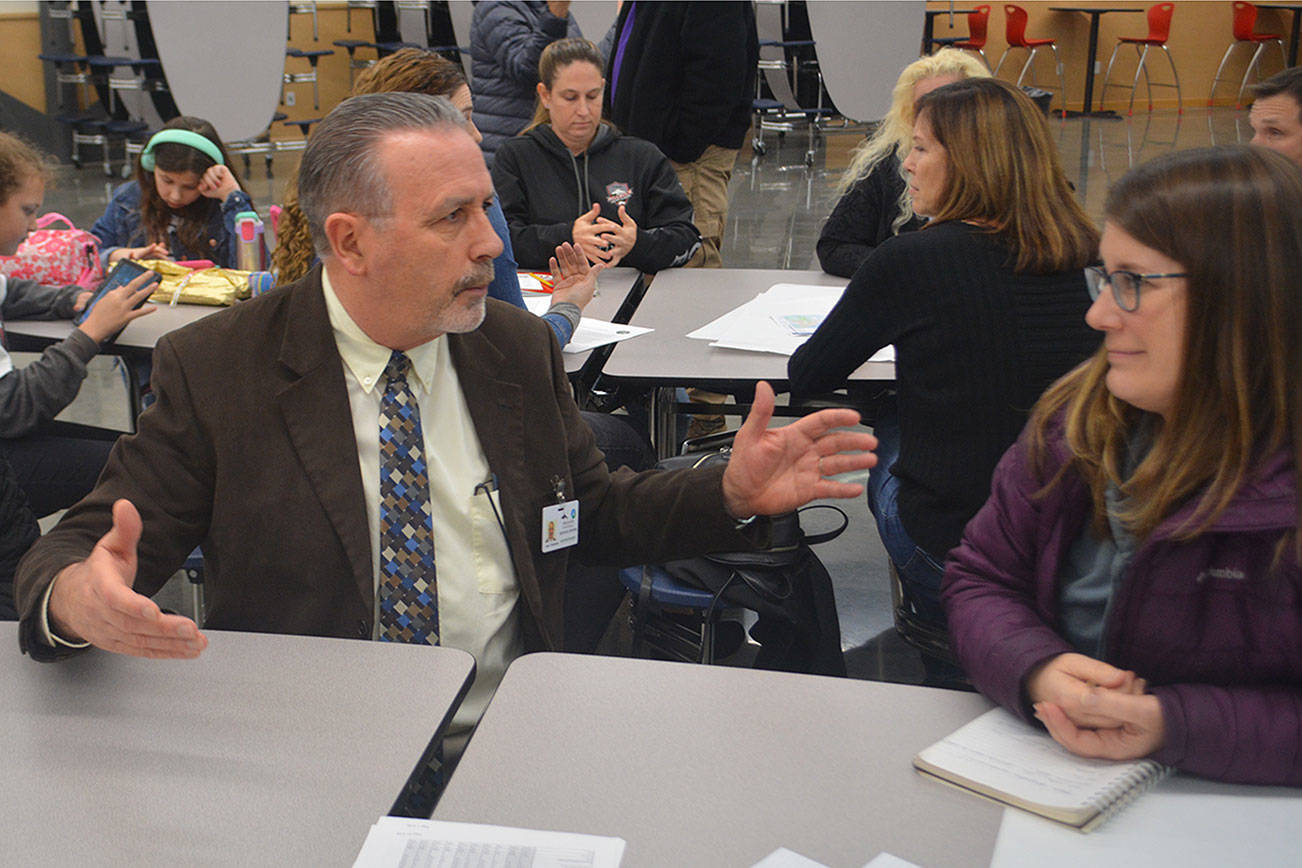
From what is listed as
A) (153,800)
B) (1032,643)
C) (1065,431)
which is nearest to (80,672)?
(153,800)

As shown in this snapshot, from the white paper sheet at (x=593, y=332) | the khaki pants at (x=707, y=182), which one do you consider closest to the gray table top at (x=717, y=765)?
the white paper sheet at (x=593, y=332)

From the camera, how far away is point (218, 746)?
1271 mm

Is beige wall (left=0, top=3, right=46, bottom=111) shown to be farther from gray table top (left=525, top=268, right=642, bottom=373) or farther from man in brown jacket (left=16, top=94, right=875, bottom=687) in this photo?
man in brown jacket (left=16, top=94, right=875, bottom=687)

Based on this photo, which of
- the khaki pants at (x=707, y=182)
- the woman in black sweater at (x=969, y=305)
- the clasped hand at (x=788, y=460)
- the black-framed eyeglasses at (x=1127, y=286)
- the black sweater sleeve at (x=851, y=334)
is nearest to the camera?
the black-framed eyeglasses at (x=1127, y=286)

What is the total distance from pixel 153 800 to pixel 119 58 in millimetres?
9534

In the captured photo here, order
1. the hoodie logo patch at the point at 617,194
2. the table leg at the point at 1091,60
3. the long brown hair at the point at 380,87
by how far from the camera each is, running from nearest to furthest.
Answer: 1. the long brown hair at the point at 380,87
2. the hoodie logo patch at the point at 617,194
3. the table leg at the point at 1091,60

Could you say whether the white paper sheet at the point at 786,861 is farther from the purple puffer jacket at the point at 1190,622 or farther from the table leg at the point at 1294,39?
the table leg at the point at 1294,39

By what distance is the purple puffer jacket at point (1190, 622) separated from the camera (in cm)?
121

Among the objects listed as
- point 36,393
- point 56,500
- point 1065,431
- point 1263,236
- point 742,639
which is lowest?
point 742,639

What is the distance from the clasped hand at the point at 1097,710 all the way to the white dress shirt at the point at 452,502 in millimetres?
757

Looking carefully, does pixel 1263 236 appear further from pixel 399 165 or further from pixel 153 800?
pixel 153 800

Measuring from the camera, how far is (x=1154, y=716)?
1210mm

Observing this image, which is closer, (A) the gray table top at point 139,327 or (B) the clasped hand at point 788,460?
(B) the clasped hand at point 788,460

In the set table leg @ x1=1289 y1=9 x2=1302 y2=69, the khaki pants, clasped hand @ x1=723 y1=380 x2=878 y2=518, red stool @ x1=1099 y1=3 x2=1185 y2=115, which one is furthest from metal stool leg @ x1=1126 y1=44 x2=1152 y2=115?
clasped hand @ x1=723 y1=380 x2=878 y2=518
